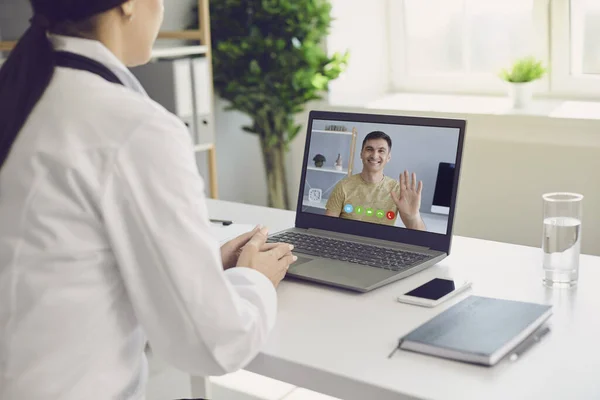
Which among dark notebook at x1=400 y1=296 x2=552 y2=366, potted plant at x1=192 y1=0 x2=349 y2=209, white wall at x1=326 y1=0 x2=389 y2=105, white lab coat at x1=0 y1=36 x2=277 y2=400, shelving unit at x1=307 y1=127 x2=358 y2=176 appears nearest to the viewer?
white lab coat at x1=0 y1=36 x2=277 y2=400

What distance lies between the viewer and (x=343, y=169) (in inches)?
63.4

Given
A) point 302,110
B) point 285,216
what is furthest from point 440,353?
point 302,110

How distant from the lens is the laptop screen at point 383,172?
4.98 ft

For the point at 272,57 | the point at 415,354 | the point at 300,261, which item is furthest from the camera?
the point at 272,57

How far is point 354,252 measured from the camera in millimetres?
1544

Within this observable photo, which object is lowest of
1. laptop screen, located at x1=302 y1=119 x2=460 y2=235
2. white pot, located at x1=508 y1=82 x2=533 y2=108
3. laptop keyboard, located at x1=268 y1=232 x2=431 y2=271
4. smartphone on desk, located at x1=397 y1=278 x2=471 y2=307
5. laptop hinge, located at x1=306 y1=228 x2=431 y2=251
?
smartphone on desk, located at x1=397 y1=278 x2=471 y2=307

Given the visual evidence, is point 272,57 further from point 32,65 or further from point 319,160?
point 32,65

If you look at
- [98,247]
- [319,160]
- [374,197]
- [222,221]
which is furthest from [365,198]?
[98,247]

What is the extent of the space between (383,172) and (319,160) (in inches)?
6.4

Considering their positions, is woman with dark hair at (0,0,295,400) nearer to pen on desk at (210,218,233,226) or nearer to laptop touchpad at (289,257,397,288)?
laptop touchpad at (289,257,397,288)

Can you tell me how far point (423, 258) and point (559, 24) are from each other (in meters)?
1.88

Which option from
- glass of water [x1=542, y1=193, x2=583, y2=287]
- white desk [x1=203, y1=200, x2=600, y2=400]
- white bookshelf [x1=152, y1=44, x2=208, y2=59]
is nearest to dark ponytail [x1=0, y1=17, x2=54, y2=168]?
white desk [x1=203, y1=200, x2=600, y2=400]

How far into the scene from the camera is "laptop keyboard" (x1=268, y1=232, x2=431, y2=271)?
1.49m

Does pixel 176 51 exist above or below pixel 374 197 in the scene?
above
